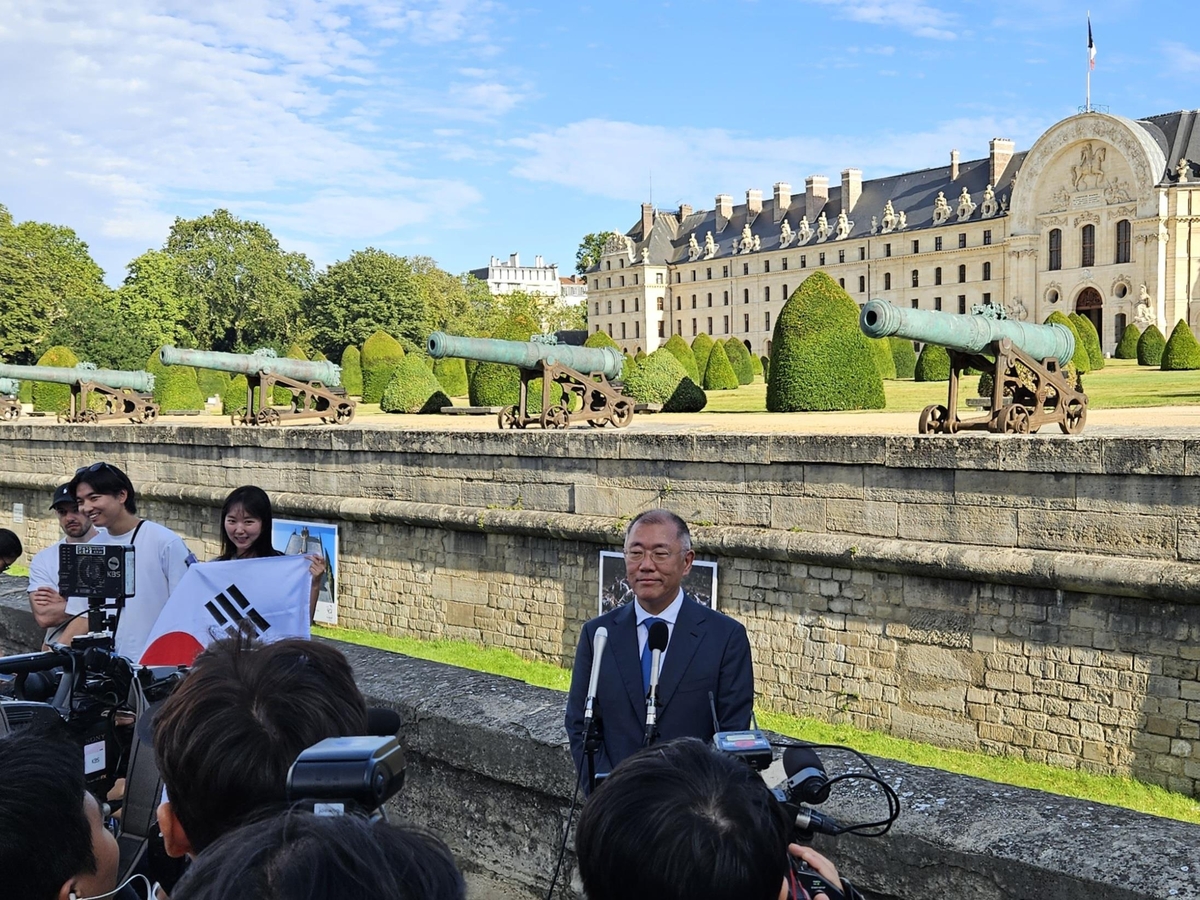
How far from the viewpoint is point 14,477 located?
20438 mm

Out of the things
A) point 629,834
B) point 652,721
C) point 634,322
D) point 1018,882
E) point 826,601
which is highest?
point 634,322

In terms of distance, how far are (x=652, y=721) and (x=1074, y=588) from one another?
6.38 meters

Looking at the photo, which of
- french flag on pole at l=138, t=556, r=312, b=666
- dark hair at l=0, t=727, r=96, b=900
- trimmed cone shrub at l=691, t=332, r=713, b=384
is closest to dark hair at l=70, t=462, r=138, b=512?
french flag on pole at l=138, t=556, r=312, b=666

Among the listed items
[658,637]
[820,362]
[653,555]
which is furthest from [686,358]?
[658,637]

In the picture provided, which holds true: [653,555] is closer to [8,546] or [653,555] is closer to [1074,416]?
[8,546]

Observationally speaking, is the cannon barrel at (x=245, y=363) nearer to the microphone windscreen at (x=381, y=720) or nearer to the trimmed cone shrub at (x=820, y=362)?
the trimmed cone shrub at (x=820, y=362)

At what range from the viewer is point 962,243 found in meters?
71.8

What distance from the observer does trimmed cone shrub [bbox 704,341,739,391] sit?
100ft

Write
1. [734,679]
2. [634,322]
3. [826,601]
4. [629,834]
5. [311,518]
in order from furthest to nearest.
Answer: [634,322], [311,518], [826,601], [734,679], [629,834]

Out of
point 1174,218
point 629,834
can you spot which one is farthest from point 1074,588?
point 1174,218

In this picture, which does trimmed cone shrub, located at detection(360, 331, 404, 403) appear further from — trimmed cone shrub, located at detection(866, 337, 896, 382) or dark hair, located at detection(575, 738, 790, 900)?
dark hair, located at detection(575, 738, 790, 900)

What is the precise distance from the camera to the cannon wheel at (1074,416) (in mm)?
11125

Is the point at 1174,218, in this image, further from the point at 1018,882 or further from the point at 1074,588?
the point at 1018,882

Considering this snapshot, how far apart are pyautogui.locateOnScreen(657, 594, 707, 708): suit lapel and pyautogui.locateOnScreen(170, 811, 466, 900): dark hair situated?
5.79ft
